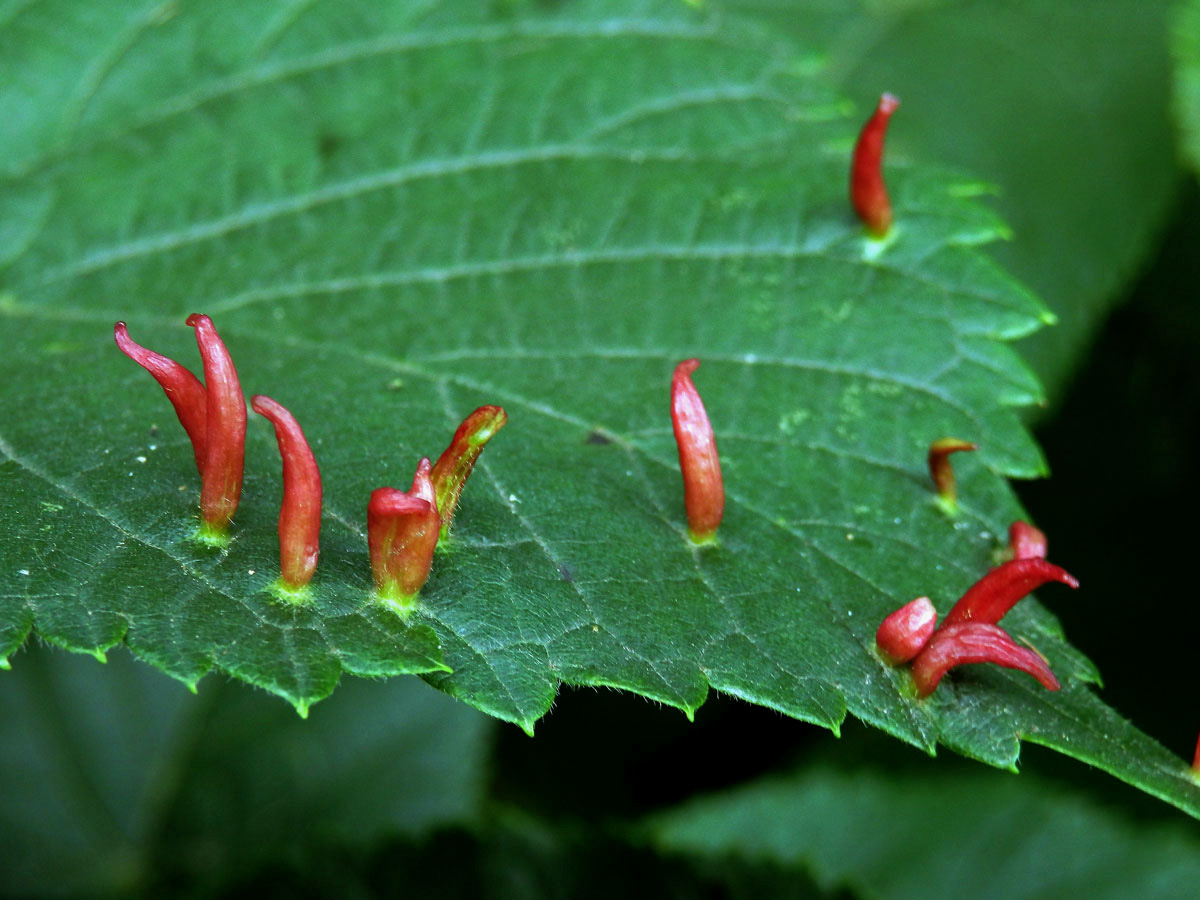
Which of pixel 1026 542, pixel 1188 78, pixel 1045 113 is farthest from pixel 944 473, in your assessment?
pixel 1045 113

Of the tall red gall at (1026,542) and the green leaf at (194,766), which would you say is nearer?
the tall red gall at (1026,542)

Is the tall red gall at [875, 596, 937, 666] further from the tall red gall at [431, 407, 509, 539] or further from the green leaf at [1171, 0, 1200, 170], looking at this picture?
the green leaf at [1171, 0, 1200, 170]

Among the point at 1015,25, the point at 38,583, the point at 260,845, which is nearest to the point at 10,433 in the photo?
the point at 38,583

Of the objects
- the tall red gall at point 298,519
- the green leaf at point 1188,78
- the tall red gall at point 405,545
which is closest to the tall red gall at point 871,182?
the green leaf at point 1188,78

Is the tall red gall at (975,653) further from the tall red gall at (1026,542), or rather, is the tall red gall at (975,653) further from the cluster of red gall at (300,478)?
the cluster of red gall at (300,478)

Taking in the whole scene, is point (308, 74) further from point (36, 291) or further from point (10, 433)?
point (10, 433)

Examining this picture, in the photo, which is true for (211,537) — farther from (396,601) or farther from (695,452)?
(695,452)

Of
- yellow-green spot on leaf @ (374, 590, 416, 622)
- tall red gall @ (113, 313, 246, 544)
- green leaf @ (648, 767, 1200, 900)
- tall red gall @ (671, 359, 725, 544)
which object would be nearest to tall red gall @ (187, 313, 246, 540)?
tall red gall @ (113, 313, 246, 544)
